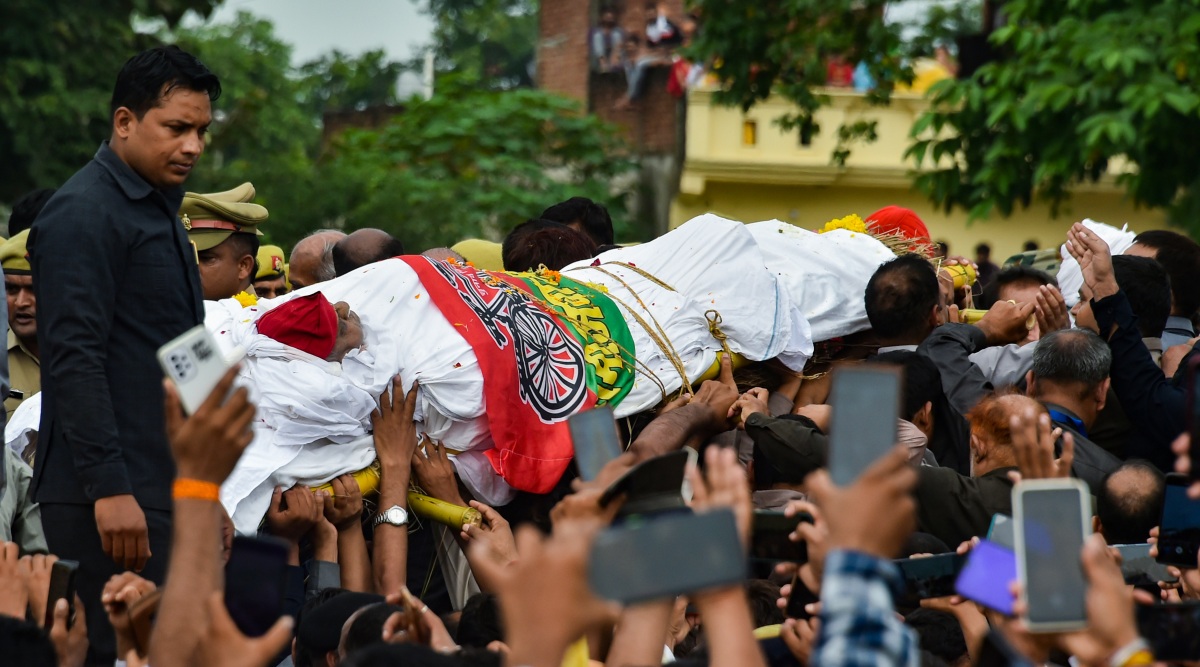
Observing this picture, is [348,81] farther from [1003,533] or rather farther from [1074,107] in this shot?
[1003,533]

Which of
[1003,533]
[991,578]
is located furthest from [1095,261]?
[991,578]

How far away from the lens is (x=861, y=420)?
2.24m

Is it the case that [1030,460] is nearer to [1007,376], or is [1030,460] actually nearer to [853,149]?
[1007,376]

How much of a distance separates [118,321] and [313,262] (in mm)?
2868

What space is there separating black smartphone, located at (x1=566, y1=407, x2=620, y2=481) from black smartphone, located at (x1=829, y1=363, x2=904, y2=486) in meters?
0.68

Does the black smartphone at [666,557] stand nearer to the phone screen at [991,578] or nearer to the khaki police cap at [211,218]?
the phone screen at [991,578]

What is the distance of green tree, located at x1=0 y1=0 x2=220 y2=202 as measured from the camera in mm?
13883

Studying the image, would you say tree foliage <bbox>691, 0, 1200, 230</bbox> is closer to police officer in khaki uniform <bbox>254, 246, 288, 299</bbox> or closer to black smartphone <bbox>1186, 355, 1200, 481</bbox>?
police officer in khaki uniform <bbox>254, 246, 288, 299</bbox>

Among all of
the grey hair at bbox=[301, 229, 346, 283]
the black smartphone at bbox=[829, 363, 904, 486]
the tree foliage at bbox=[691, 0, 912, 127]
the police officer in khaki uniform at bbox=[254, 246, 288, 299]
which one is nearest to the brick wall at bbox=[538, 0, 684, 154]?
the tree foliage at bbox=[691, 0, 912, 127]

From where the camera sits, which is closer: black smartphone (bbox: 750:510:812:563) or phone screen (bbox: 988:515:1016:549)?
phone screen (bbox: 988:515:1016:549)

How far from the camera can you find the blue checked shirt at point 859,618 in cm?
205

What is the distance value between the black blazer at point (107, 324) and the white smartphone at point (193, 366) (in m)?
1.02

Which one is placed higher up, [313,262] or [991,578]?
[991,578]

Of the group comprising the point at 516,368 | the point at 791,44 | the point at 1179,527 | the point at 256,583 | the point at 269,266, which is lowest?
the point at 269,266
